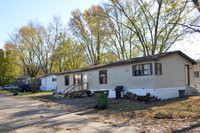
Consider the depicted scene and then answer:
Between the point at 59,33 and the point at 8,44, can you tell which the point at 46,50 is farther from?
the point at 8,44

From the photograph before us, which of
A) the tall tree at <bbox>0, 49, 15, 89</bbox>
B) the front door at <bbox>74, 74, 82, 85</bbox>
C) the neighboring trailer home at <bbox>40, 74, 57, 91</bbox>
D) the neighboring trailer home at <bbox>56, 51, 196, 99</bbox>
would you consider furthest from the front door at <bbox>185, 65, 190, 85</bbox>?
the tall tree at <bbox>0, 49, 15, 89</bbox>

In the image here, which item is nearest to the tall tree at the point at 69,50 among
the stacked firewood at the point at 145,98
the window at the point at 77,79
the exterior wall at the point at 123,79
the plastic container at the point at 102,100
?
the window at the point at 77,79

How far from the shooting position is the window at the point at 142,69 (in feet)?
46.4

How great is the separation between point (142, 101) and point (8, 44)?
38.3m

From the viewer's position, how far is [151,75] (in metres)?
13.8

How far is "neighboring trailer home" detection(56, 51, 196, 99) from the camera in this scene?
13945 millimetres

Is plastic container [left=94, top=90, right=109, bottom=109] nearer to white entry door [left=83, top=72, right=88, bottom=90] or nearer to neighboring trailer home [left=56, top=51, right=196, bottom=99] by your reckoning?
neighboring trailer home [left=56, top=51, right=196, bottom=99]

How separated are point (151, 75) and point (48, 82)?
25112 mm

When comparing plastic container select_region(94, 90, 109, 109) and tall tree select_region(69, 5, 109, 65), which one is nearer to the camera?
plastic container select_region(94, 90, 109, 109)

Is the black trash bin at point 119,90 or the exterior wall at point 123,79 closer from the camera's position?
the exterior wall at point 123,79

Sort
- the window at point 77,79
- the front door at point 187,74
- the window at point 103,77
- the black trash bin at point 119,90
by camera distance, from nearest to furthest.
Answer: the black trash bin at point 119,90
the front door at point 187,74
the window at point 103,77
the window at point 77,79

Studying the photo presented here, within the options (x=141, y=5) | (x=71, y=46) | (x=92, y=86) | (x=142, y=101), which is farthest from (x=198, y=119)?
(x=71, y=46)

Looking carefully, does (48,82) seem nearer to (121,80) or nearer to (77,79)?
(77,79)

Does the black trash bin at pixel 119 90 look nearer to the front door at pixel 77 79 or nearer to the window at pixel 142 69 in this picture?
the window at pixel 142 69
